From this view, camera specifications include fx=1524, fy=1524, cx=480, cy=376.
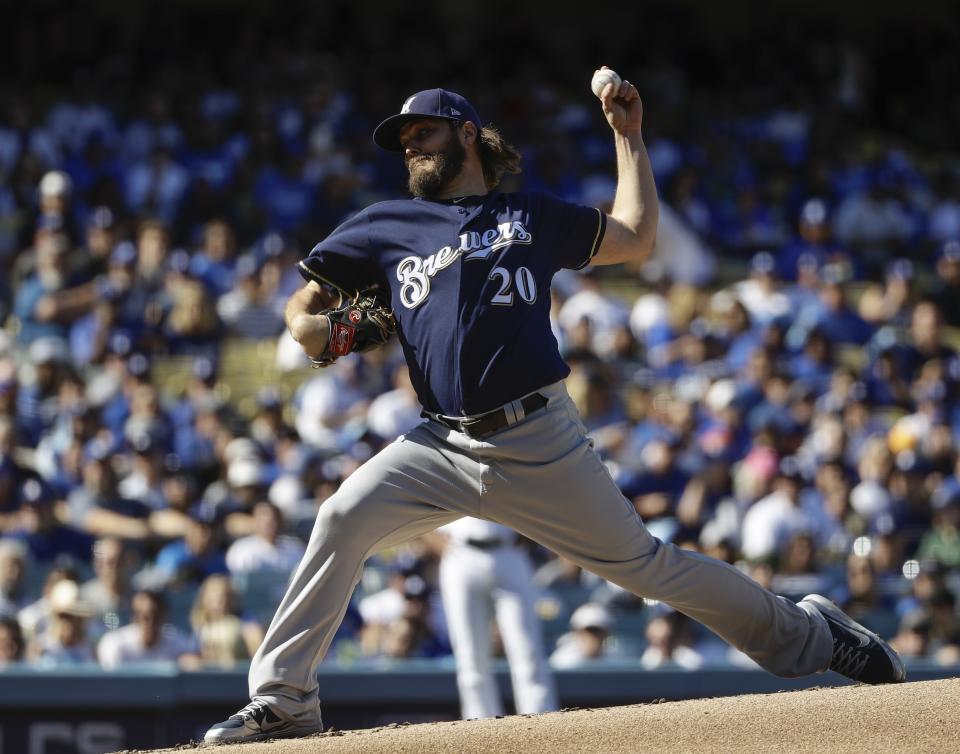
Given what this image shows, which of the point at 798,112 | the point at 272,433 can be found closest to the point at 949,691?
the point at 272,433

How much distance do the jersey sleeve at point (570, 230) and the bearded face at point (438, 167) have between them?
0.82ft

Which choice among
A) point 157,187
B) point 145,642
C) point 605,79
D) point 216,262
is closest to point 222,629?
point 145,642

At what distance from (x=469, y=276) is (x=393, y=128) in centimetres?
51

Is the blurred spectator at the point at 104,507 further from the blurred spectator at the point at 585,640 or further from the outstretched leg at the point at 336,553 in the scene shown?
the outstretched leg at the point at 336,553

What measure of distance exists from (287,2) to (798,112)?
5386mm

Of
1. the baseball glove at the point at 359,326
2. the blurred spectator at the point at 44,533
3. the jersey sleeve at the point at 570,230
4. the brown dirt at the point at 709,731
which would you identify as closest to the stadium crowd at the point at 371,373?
the blurred spectator at the point at 44,533

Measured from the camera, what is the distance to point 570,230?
3951 millimetres

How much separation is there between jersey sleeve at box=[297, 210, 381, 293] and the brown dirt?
1190 mm

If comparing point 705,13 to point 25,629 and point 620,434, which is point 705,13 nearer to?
point 620,434

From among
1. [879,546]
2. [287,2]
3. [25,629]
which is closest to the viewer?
[25,629]

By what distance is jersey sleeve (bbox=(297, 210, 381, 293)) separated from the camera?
3943mm

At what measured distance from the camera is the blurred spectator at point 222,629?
7363 millimetres

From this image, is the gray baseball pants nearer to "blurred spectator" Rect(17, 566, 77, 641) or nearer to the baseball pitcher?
the baseball pitcher

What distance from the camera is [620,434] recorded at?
8.77 m
